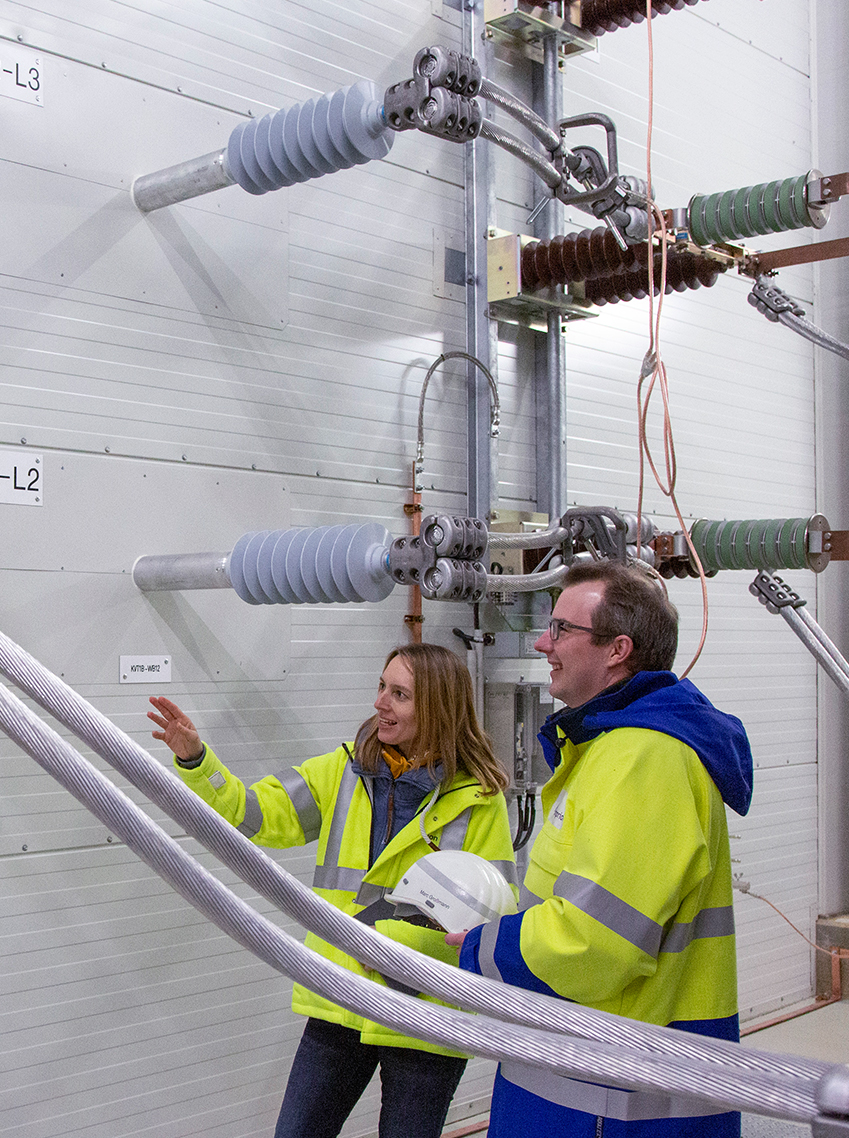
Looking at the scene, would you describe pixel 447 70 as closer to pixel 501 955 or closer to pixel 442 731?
pixel 442 731

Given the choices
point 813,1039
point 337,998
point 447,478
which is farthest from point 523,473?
point 337,998

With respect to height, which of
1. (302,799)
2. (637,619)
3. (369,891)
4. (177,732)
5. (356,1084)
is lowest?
(356,1084)

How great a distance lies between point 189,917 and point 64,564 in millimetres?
1170

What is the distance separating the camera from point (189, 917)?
3.58 metres

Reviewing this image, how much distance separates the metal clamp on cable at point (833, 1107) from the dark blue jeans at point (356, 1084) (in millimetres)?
2187

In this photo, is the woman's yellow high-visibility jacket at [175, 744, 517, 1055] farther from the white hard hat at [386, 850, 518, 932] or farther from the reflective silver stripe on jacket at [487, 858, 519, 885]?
the white hard hat at [386, 850, 518, 932]

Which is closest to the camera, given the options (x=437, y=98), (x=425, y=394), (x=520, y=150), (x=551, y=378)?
(x=437, y=98)

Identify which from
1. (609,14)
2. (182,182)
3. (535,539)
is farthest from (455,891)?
(609,14)

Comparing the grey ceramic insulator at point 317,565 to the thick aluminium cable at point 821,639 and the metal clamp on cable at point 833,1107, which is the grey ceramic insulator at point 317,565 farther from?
the metal clamp on cable at point 833,1107

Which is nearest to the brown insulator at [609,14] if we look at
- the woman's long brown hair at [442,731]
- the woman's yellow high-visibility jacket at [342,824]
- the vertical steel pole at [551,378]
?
the vertical steel pole at [551,378]

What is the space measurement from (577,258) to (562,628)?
6.83 ft

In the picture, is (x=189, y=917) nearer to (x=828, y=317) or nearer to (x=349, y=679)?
(x=349, y=679)

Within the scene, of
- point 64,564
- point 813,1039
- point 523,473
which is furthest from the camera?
point 813,1039

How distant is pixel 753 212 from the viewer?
366 cm
